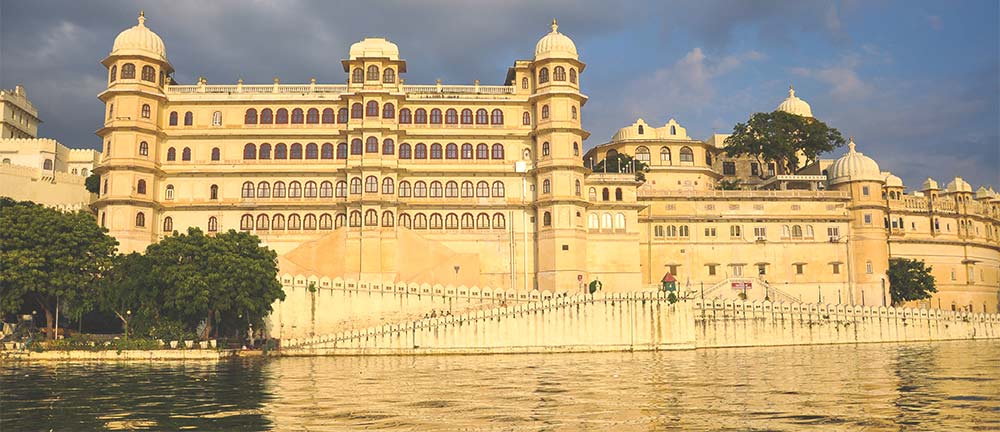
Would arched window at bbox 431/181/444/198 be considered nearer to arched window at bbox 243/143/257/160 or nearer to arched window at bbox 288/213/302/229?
arched window at bbox 288/213/302/229

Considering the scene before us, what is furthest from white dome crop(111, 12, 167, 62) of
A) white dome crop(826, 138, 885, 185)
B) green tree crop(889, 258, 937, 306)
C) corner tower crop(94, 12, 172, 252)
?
green tree crop(889, 258, 937, 306)

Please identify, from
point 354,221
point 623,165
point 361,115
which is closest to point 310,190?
point 354,221

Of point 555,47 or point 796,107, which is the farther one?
point 796,107

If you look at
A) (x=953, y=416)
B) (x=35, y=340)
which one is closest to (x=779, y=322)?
(x=953, y=416)

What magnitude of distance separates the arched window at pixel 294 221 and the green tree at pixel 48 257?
51.5 ft

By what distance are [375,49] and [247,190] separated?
14.8 meters

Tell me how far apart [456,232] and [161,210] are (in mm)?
22679

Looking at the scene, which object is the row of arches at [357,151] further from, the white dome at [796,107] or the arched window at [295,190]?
the white dome at [796,107]

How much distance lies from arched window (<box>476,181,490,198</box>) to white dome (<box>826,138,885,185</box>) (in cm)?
3208

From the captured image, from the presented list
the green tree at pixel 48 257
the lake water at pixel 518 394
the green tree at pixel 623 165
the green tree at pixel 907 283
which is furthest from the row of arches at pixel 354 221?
the green tree at pixel 907 283

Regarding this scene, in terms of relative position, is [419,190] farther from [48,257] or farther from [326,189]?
[48,257]

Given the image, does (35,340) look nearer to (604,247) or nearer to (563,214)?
(563,214)

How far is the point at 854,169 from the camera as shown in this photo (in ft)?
237

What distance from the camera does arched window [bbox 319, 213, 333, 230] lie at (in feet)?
206
